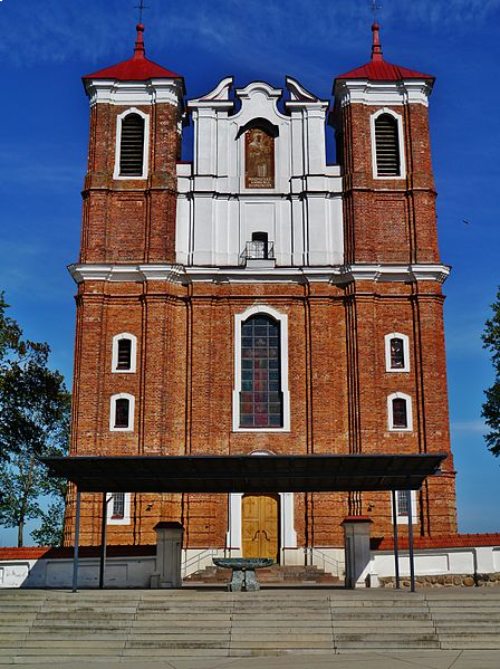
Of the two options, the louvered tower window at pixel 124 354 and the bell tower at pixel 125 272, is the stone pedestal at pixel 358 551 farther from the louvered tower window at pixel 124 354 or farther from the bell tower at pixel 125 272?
the louvered tower window at pixel 124 354

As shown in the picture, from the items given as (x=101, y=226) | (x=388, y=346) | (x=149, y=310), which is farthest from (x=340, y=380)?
(x=101, y=226)

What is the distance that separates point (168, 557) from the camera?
22719mm

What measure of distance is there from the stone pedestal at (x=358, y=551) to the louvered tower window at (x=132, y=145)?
14606 mm

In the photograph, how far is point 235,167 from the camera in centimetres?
3134

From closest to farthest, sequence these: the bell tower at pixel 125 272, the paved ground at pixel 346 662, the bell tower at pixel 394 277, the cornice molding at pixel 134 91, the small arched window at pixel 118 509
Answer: the paved ground at pixel 346 662 → the small arched window at pixel 118 509 → the bell tower at pixel 125 272 → the bell tower at pixel 394 277 → the cornice molding at pixel 134 91

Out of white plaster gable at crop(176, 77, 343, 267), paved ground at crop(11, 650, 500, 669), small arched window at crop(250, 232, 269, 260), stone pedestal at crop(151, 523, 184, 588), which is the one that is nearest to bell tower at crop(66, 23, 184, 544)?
white plaster gable at crop(176, 77, 343, 267)

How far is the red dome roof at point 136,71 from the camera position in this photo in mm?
31750

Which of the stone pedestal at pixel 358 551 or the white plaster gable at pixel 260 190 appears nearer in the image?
the stone pedestal at pixel 358 551

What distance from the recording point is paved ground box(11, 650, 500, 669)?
1430 centimetres

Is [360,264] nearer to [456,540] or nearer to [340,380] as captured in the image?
[340,380]

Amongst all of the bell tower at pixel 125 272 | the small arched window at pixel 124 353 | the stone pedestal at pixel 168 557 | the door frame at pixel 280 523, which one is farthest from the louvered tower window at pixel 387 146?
the stone pedestal at pixel 168 557

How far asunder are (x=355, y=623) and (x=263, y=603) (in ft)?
5.89

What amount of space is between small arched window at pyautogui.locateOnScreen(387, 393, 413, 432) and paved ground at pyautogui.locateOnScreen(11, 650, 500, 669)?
1296 cm

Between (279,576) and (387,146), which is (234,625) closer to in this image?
(279,576)
